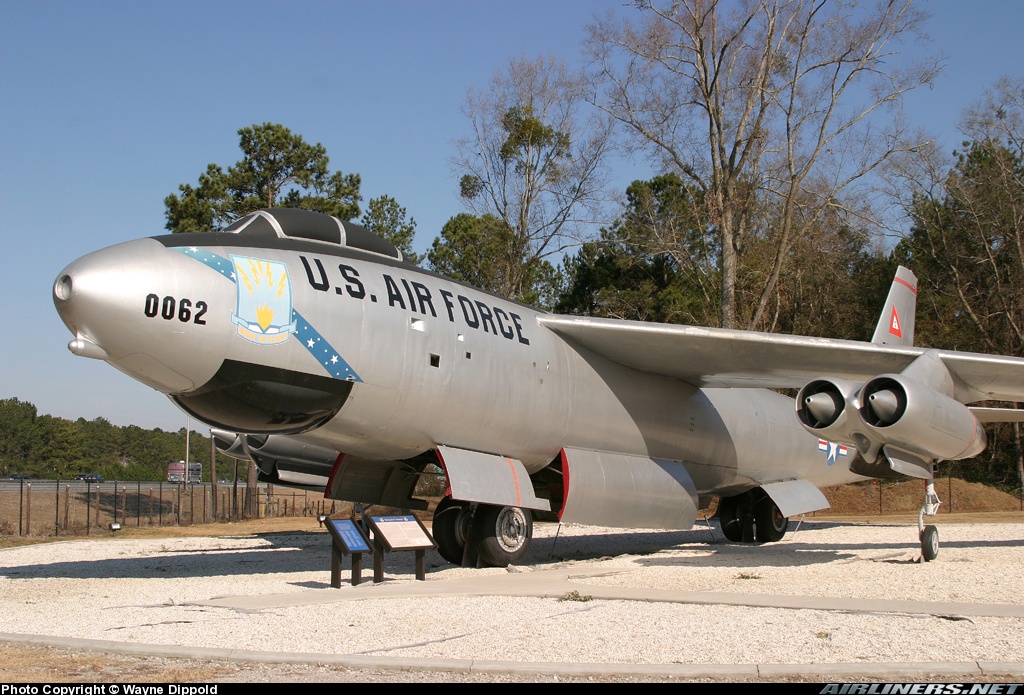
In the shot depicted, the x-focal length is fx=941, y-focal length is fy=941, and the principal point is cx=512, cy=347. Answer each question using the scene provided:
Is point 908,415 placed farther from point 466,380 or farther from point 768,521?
point 768,521

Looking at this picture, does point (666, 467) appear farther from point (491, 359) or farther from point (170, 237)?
point (170, 237)

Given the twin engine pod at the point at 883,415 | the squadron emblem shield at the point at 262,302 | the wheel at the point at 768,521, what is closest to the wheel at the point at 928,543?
the twin engine pod at the point at 883,415

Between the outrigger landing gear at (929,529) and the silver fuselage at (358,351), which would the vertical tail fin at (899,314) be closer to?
the outrigger landing gear at (929,529)

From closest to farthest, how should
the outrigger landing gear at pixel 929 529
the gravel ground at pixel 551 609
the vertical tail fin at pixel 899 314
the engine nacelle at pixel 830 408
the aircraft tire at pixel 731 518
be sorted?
1. the gravel ground at pixel 551 609
2. the engine nacelle at pixel 830 408
3. the outrigger landing gear at pixel 929 529
4. the vertical tail fin at pixel 899 314
5. the aircraft tire at pixel 731 518

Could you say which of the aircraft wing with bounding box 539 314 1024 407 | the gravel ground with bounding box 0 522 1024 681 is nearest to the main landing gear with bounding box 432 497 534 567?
the gravel ground with bounding box 0 522 1024 681

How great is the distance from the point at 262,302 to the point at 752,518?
11.9 metres

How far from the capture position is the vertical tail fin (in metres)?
17.2

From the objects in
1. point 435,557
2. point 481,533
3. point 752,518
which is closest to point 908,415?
point 481,533

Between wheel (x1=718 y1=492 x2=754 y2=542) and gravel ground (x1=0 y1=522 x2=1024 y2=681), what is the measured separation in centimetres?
247

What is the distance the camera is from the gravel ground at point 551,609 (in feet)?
21.3

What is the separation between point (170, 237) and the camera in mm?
10227

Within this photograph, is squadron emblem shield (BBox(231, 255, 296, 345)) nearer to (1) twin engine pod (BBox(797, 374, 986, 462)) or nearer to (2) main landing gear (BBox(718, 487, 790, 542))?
(1) twin engine pod (BBox(797, 374, 986, 462))

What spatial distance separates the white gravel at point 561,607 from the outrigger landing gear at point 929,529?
0.17m

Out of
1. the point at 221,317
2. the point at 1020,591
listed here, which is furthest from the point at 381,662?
the point at 1020,591
